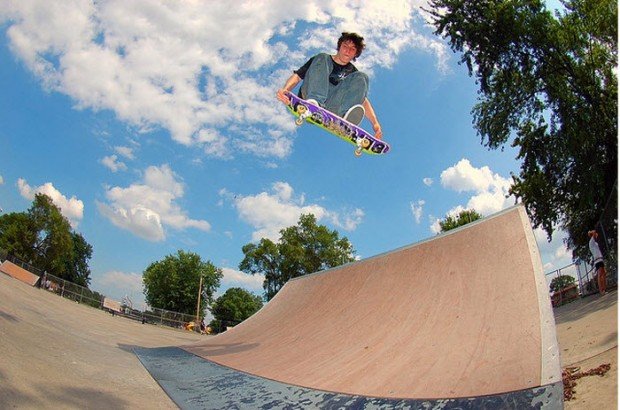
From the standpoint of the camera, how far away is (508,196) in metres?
15.6

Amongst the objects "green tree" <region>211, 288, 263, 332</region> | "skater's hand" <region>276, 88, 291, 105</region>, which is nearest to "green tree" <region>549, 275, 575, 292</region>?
"skater's hand" <region>276, 88, 291, 105</region>

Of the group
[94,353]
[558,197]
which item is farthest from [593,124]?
[94,353]

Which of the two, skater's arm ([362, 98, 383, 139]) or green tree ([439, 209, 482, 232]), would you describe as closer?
skater's arm ([362, 98, 383, 139])

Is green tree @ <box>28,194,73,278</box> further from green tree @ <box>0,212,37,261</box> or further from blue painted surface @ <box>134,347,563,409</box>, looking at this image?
blue painted surface @ <box>134,347,563,409</box>

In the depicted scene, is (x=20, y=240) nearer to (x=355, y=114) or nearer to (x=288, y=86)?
(x=288, y=86)

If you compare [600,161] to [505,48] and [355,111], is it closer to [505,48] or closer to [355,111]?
[505,48]

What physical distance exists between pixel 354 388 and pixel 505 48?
14.2m

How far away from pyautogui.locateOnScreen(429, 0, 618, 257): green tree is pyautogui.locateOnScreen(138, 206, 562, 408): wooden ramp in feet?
33.4

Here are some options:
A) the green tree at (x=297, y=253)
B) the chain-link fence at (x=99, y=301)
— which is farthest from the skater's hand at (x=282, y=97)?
the green tree at (x=297, y=253)

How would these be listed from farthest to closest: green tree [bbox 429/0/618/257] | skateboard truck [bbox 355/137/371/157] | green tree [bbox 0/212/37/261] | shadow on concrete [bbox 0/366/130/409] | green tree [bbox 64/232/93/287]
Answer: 1. green tree [bbox 64/232/93/287]
2. green tree [bbox 0/212/37/261]
3. green tree [bbox 429/0/618/257]
4. skateboard truck [bbox 355/137/371/157]
5. shadow on concrete [bbox 0/366/130/409]

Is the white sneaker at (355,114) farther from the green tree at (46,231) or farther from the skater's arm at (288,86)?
the green tree at (46,231)

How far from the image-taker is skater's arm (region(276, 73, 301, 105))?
23.2 ft

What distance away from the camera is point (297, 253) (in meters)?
43.0

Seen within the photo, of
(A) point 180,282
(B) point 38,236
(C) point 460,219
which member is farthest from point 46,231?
(C) point 460,219
